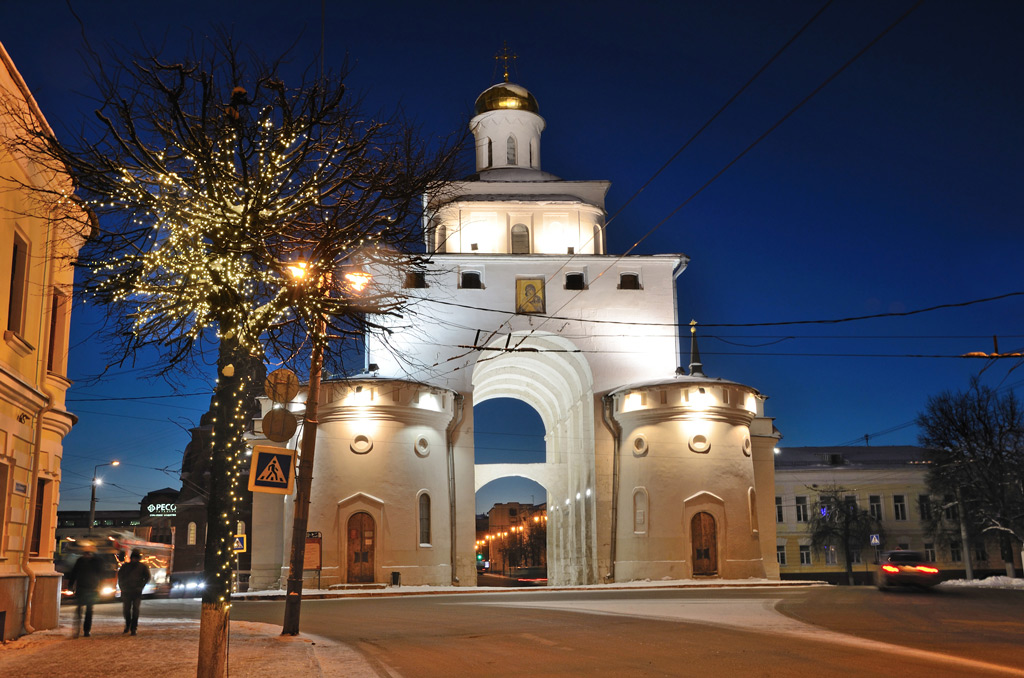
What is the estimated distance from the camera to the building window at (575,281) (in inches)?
1703

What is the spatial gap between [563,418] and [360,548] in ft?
48.4

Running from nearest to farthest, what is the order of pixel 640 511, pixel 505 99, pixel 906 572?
pixel 906 572
pixel 640 511
pixel 505 99

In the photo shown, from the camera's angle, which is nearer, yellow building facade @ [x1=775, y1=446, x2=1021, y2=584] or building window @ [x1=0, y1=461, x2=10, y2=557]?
building window @ [x1=0, y1=461, x2=10, y2=557]

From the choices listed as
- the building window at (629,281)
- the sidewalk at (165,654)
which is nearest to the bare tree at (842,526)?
the building window at (629,281)

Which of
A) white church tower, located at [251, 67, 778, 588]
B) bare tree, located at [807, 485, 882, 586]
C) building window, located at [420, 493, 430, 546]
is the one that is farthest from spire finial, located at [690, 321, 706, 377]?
bare tree, located at [807, 485, 882, 586]

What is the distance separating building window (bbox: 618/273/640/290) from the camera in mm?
43688

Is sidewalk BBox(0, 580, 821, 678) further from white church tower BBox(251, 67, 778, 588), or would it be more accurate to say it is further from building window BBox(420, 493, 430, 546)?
building window BBox(420, 493, 430, 546)

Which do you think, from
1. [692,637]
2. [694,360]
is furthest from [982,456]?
[692,637]

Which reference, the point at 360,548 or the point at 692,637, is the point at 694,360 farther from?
the point at 692,637

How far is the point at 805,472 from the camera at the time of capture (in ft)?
223

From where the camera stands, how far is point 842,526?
63438 mm

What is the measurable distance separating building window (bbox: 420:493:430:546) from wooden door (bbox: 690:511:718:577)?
10.2 m

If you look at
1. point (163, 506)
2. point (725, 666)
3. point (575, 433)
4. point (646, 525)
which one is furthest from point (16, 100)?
point (163, 506)

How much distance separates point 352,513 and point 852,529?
38441mm
